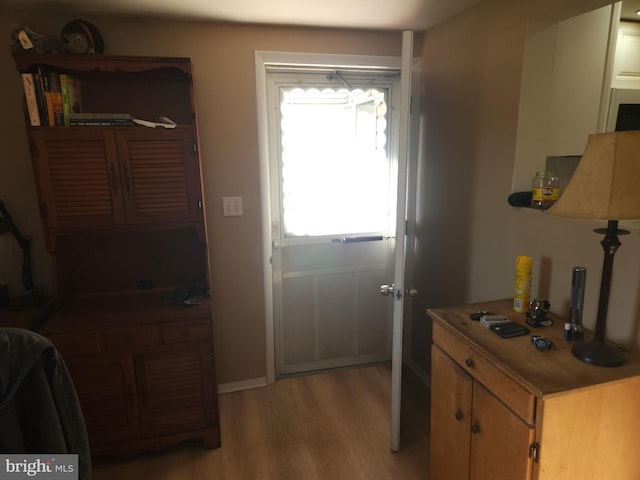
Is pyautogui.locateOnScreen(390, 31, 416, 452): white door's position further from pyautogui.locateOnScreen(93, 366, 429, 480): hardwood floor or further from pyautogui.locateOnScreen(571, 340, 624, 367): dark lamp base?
pyautogui.locateOnScreen(571, 340, 624, 367): dark lamp base

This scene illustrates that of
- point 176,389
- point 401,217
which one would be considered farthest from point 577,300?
point 176,389

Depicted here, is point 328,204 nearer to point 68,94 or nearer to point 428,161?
point 428,161

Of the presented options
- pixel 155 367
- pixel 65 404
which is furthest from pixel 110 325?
pixel 65 404

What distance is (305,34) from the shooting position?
222cm

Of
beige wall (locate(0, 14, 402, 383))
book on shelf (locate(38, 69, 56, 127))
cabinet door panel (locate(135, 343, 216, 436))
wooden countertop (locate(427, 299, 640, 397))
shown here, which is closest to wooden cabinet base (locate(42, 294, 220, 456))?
cabinet door panel (locate(135, 343, 216, 436))

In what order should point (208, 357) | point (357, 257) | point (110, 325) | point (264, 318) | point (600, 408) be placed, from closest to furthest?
point (600, 408), point (110, 325), point (208, 357), point (264, 318), point (357, 257)

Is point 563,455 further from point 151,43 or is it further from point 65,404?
point 151,43

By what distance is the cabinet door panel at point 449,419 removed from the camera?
1421mm

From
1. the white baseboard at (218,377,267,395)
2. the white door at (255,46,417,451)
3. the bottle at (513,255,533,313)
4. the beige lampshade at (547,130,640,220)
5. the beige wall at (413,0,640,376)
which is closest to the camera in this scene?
the beige lampshade at (547,130,640,220)

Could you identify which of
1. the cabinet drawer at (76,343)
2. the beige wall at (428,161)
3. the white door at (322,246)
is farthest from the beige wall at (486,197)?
the cabinet drawer at (76,343)

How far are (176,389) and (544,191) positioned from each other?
189 cm

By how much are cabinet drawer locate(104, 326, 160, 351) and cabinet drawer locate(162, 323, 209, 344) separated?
0.04m

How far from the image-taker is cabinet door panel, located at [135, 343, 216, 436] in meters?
1.91

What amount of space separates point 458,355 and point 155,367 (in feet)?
4.56
